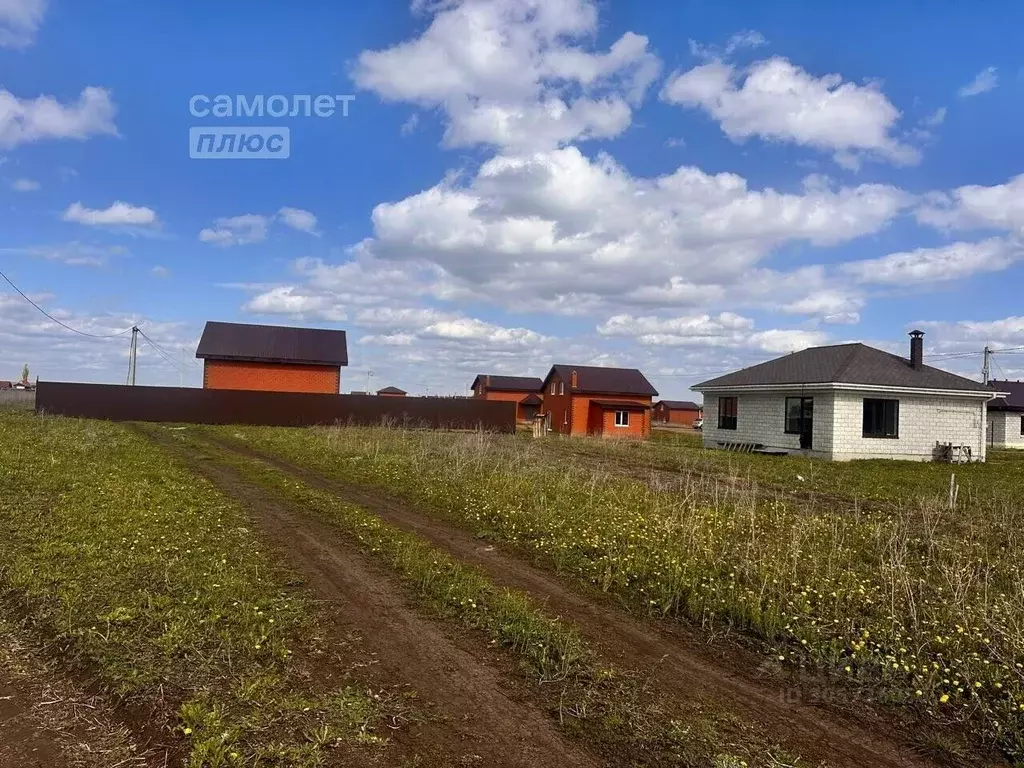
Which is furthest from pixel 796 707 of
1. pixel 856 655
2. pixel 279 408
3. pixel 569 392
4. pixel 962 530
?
pixel 569 392

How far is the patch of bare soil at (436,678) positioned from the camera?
3227mm

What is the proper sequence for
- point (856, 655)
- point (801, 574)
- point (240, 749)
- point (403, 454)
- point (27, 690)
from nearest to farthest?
point (240, 749) < point (27, 690) < point (856, 655) < point (801, 574) < point (403, 454)

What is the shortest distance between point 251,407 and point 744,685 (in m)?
30.0

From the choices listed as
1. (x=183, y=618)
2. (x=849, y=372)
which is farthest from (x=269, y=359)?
(x=183, y=618)

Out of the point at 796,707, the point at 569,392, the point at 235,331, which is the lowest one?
the point at 796,707

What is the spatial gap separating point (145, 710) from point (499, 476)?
8273 millimetres

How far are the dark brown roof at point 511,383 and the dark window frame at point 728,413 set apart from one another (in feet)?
110

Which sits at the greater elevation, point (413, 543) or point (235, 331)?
point (235, 331)

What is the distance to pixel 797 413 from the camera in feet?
74.5

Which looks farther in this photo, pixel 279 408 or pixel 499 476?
pixel 279 408

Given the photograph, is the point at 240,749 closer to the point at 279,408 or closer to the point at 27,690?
the point at 27,690

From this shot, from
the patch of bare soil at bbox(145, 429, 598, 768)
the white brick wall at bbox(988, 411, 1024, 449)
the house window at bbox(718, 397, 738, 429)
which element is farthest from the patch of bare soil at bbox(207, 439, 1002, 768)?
the white brick wall at bbox(988, 411, 1024, 449)

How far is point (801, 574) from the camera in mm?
6312

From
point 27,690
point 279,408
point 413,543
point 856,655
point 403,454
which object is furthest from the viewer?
point 279,408
